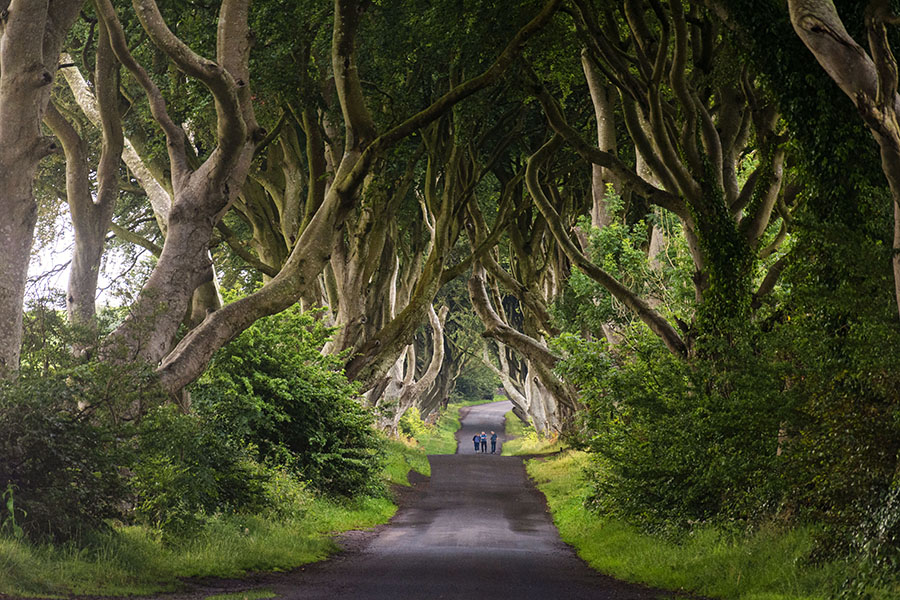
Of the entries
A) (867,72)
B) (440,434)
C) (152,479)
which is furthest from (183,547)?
(440,434)

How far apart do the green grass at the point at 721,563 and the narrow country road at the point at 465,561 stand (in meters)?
0.44

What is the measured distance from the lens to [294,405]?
18.8 meters

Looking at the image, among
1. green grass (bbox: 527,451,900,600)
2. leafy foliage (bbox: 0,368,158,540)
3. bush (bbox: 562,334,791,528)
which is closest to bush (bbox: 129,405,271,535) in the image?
leafy foliage (bbox: 0,368,158,540)

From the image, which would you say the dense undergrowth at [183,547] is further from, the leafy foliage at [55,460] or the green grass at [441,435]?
the green grass at [441,435]

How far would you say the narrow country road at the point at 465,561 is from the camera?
34.1 feet

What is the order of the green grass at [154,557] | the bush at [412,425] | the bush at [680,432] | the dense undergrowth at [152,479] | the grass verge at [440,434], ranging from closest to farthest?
the green grass at [154,557] < the dense undergrowth at [152,479] < the bush at [680,432] < the bush at [412,425] < the grass verge at [440,434]

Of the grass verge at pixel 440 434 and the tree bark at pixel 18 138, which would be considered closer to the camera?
the tree bark at pixel 18 138

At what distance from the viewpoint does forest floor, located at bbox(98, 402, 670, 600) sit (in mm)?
10266

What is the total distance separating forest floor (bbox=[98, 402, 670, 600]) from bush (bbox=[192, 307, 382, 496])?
67.0 inches

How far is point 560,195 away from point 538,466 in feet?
31.5

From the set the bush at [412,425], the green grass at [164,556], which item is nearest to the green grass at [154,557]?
the green grass at [164,556]

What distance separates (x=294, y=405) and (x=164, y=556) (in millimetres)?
8023

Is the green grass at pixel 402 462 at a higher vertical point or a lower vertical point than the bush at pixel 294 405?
lower

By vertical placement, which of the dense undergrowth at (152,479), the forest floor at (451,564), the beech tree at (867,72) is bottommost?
→ the forest floor at (451,564)
